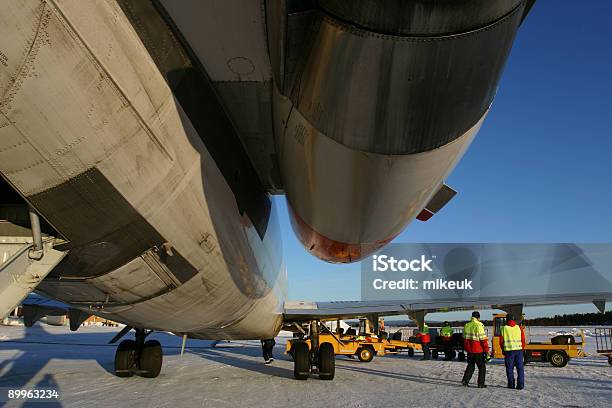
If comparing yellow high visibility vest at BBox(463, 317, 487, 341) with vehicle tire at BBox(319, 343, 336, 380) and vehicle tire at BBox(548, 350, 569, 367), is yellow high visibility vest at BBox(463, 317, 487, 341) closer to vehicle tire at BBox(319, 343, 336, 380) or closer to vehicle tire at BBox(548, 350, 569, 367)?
vehicle tire at BBox(319, 343, 336, 380)

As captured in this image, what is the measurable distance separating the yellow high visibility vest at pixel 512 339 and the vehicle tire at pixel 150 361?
6.97 m

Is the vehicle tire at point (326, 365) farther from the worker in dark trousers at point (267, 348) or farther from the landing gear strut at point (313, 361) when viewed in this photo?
the worker in dark trousers at point (267, 348)

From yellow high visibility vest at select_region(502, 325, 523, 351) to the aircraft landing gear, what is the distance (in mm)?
6976

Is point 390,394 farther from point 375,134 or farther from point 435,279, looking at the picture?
point 435,279

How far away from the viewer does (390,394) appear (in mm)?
7316

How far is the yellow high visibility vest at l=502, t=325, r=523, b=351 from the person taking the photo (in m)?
8.74

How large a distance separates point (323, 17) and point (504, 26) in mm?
876

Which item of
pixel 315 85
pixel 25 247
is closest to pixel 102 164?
pixel 25 247

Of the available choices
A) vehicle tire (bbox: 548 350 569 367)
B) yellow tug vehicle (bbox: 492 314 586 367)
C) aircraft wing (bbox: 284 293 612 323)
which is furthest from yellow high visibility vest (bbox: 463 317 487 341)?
vehicle tire (bbox: 548 350 569 367)

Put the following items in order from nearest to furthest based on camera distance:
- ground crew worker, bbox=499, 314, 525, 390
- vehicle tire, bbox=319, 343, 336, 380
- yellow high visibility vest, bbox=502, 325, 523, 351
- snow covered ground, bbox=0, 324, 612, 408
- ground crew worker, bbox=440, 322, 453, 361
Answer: snow covered ground, bbox=0, 324, 612, 408
ground crew worker, bbox=499, 314, 525, 390
yellow high visibility vest, bbox=502, 325, 523, 351
vehicle tire, bbox=319, 343, 336, 380
ground crew worker, bbox=440, 322, 453, 361

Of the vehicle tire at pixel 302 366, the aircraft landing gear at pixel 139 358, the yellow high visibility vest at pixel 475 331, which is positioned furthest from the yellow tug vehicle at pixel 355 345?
the aircraft landing gear at pixel 139 358

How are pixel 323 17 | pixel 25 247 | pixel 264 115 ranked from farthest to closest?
pixel 264 115
pixel 25 247
pixel 323 17

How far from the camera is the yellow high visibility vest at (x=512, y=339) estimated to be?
874 cm

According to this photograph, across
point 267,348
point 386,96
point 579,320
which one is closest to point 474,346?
point 267,348
